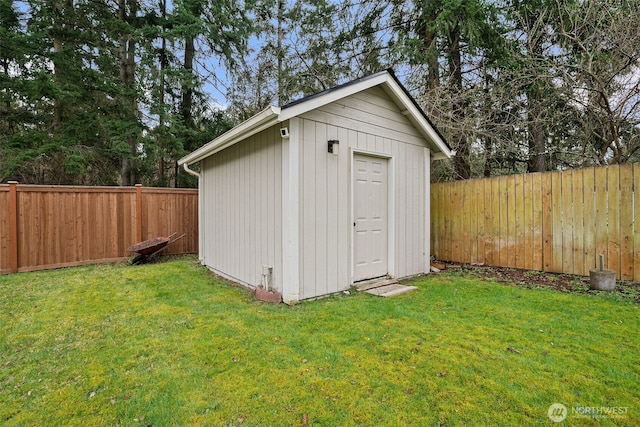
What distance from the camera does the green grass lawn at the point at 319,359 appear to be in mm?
1909

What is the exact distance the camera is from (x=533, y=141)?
27.6 ft

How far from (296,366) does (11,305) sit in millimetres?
4283

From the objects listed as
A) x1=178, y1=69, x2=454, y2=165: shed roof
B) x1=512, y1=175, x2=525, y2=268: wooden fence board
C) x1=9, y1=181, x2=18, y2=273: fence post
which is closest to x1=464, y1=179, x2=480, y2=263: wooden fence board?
x1=512, y1=175, x2=525, y2=268: wooden fence board

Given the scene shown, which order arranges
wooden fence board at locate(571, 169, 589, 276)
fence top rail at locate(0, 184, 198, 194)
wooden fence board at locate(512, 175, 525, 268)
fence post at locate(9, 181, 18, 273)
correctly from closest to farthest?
wooden fence board at locate(571, 169, 589, 276), wooden fence board at locate(512, 175, 525, 268), fence post at locate(9, 181, 18, 273), fence top rail at locate(0, 184, 198, 194)

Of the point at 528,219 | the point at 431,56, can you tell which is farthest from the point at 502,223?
the point at 431,56

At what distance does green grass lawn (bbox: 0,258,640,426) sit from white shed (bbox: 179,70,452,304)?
0.73 m

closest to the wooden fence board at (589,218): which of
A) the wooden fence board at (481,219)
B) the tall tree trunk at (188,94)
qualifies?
the wooden fence board at (481,219)

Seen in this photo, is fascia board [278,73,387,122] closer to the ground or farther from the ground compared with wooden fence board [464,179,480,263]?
farther from the ground

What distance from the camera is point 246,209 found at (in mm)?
5020

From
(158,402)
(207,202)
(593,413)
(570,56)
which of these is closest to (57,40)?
(207,202)

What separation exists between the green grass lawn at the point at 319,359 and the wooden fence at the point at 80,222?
240 cm

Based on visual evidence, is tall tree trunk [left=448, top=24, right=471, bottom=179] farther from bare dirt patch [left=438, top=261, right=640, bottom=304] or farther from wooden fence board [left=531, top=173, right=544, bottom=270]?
bare dirt patch [left=438, top=261, right=640, bottom=304]

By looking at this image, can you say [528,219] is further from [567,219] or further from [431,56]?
[431,56]

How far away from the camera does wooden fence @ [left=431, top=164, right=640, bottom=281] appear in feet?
14.5
